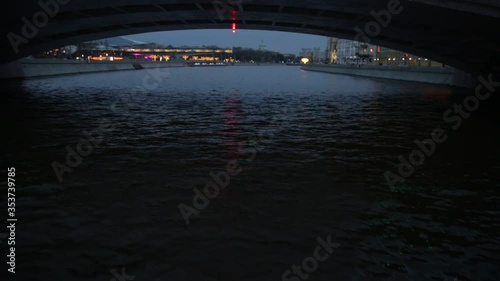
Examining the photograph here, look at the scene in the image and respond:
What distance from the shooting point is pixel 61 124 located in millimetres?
18812

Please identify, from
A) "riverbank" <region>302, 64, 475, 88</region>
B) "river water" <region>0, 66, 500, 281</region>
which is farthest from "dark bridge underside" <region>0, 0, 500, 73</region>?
"river water" <region>0, 66, 500, 281</region>

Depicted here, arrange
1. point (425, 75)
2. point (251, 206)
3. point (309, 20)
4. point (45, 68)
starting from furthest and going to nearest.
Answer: point (45, 68), point (425, 75), point (309, 20), point (251, 206)

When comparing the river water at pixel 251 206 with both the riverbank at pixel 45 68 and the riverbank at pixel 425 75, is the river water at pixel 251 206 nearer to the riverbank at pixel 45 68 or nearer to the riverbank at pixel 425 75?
the riverbank at pixel 425 75

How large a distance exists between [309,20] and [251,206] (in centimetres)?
3480

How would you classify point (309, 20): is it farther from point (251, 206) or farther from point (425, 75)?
point (251, 206)

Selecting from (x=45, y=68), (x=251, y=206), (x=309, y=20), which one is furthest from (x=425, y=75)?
(x=45, y=68)

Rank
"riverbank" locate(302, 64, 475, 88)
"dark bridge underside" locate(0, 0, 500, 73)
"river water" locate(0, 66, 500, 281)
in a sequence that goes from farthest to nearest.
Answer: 1. "riverbank" locate(302, 64, 475, 88)
2. "dark bridge underside" locate(0, 0, 500, 73)
3. "river water" locate(0, 66, 500, 281)

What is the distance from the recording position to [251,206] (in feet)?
27.7

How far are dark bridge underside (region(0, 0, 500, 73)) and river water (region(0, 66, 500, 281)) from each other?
13.1 meters

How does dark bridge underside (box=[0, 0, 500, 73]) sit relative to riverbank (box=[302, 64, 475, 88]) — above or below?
above

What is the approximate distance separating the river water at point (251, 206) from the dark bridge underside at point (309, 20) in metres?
13.1

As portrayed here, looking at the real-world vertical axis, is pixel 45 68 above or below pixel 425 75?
below

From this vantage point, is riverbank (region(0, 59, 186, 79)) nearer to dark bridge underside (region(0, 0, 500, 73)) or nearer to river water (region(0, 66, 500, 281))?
dark bridge underside (region(0, 0, 500, 73))

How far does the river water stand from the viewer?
6.12 m
